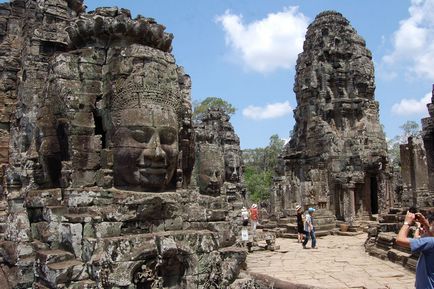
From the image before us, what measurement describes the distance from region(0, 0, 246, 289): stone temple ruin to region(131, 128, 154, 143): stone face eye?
0.01 meters

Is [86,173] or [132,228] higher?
[86,173]

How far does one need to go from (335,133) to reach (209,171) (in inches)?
518

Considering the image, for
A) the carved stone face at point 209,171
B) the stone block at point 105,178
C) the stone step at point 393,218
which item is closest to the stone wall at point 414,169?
the stone step at point 393,218

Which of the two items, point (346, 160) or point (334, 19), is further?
point (334, 19)

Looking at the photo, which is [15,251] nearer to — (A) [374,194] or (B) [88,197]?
(B) [88,197]

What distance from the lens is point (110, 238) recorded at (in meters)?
4.65

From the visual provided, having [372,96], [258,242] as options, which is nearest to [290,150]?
[372,96]

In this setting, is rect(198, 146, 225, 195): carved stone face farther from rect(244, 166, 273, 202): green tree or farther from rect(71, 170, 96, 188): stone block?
rect(244, 166, 273, 202): green tree

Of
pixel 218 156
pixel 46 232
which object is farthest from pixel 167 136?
pixel 218 156

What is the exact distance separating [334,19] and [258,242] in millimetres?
14858

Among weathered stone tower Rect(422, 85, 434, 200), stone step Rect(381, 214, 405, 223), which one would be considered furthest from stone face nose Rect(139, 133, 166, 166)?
weathered stone tower Rect(422, 85, 434, 200)

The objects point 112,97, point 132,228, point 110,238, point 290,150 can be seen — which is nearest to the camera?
point 110,238

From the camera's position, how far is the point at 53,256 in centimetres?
480

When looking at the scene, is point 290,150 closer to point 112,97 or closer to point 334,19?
point 334,19
